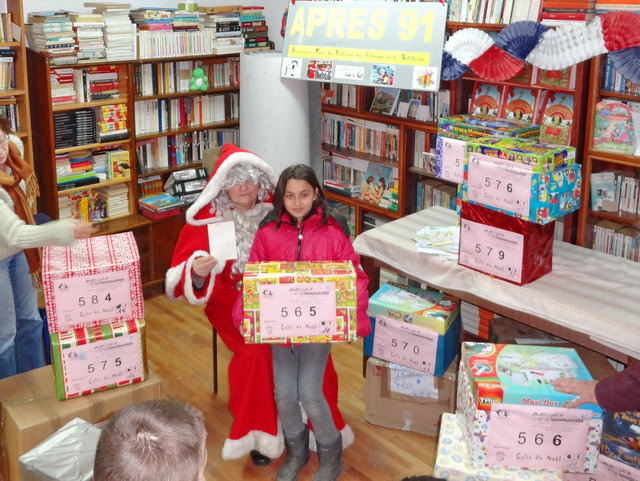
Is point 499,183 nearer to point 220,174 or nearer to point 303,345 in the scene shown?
point 303,345

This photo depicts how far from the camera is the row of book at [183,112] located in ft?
15.8

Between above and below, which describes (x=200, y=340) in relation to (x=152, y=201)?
below


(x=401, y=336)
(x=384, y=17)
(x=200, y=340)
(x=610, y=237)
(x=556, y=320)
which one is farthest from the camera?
(x=200, y=340)

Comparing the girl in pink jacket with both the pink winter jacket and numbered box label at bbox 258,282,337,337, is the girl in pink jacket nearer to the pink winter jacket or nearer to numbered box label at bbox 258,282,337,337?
the pink winter jacket

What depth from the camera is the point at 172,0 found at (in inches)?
198

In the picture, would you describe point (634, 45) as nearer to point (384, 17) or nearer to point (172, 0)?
point (384, 17)

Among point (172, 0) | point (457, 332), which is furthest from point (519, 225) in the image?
point (172, 0)

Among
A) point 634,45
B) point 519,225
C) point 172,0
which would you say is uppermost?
point 172,0

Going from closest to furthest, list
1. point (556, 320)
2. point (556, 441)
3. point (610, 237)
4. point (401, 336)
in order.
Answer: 1. point (556, 441)
2. point (556, 320)
3. point (401, 336)
4. point (610, 237)

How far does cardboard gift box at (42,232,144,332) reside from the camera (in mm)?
2479

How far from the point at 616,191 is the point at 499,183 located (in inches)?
39.7

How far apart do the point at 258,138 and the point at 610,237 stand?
2.07 metres

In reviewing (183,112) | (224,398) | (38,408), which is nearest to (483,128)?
(224,398)

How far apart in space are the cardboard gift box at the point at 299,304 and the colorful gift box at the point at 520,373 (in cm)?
50
